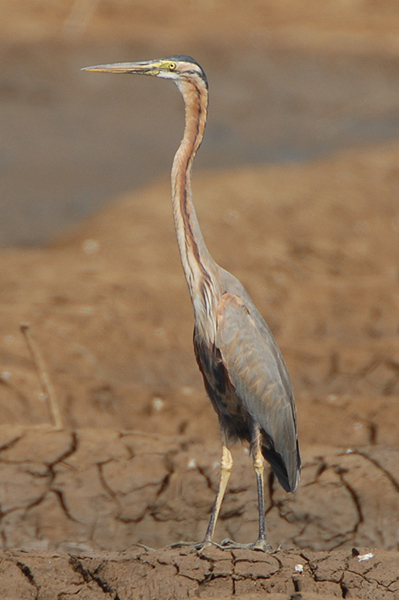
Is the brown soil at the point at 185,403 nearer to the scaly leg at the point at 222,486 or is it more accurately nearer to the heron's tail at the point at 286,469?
the scaly leg at the point at 222,486

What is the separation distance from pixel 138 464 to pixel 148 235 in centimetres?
560

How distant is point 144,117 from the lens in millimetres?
16328

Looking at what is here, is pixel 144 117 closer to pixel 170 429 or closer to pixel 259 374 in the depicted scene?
pixel 170 429

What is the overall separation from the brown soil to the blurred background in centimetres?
217

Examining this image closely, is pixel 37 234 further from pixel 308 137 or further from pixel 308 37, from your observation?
pixel 308 37

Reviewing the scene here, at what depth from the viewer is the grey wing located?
4.16 meters

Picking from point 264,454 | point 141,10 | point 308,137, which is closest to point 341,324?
point 264,454

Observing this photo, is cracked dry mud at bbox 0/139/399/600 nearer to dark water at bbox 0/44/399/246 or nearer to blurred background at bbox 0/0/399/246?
dark water at bbox 0/44/399/246

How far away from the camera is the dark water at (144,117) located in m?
13.8

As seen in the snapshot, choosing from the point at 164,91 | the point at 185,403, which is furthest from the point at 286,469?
the point at 164,91

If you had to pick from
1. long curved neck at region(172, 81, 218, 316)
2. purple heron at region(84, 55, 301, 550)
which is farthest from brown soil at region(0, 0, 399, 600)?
long curved neck at region(172, 81, 218, 316)

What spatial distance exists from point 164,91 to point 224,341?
44.8 ft

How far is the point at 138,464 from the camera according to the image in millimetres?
4777

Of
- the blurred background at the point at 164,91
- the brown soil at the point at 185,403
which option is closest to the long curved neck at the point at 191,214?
the brown soil at the point at 185,403
